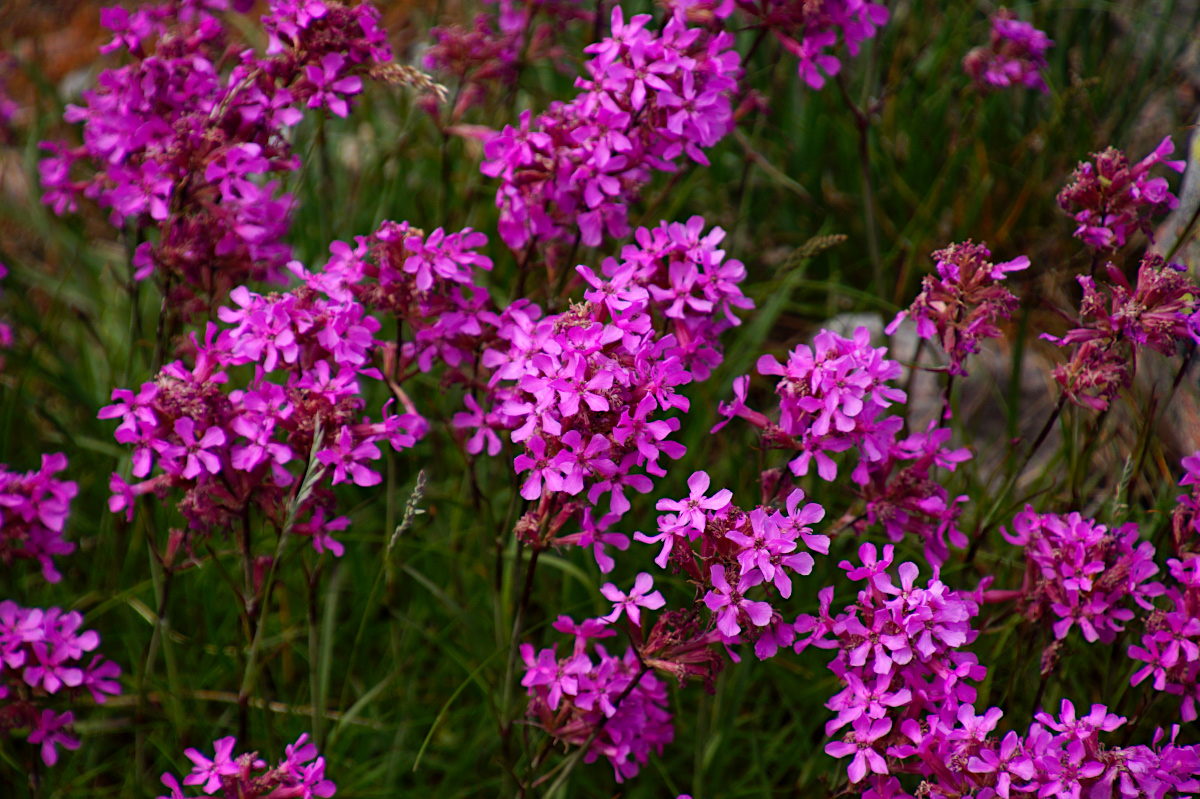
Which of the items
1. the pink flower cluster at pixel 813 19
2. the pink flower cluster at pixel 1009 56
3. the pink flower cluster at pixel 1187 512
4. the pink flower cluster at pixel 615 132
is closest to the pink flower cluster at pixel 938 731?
the pink flower cluster at pixel 1187 512

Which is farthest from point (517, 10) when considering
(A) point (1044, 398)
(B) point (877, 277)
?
(A) point (1044, 398)

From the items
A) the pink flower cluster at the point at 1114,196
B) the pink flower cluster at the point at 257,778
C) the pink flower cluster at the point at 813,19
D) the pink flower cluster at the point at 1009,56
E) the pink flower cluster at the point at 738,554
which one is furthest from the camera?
the pink flower cluster at the point at 1009,56

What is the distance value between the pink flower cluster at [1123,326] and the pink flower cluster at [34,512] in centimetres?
238

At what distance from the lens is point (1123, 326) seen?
2.06 metres

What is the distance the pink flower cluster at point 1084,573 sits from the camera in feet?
6.76

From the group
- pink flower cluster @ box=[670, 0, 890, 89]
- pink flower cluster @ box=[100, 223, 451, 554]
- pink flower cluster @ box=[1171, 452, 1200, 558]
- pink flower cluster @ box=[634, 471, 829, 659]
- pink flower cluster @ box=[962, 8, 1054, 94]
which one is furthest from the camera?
pink flower cluster @ box=[962, 8, 1054, 94]

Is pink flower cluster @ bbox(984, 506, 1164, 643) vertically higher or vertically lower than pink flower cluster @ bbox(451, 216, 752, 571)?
lower

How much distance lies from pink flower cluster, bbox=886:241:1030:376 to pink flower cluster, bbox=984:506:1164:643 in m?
0.44

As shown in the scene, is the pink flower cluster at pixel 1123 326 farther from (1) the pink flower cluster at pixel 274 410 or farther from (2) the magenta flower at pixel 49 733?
(2) the magenta flower at pixel 49 733

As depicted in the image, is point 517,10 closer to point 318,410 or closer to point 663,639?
point 318,410

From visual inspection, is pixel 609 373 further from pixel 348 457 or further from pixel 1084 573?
pixel 1084 573

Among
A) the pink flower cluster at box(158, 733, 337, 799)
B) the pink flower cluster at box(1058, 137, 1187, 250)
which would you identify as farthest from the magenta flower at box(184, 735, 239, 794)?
the pink flower cluster at box(1058, 137, 1187, 250)

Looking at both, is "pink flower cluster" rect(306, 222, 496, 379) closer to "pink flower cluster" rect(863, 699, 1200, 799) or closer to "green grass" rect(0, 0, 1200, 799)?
"green grass" rect(0, 0, 1200, 799)

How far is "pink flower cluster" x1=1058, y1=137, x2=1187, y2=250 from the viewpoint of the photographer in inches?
87.0
